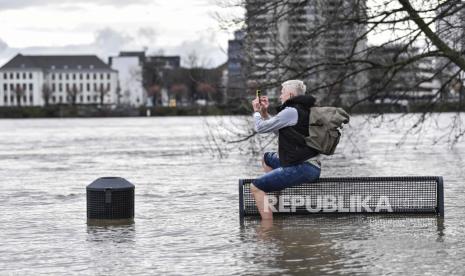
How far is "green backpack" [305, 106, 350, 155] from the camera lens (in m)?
12.0

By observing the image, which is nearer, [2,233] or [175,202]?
[2,233]

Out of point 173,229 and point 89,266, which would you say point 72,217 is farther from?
point 89,266

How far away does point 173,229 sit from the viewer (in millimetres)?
12852

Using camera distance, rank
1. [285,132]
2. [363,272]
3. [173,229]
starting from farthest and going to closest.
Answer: [173,229]
[285,132]
[363,272]

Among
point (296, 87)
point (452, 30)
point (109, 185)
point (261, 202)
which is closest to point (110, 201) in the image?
point (109, 185)

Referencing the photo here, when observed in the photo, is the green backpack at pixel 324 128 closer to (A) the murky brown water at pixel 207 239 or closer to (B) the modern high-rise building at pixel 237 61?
(A) the murky brown water at pixel 207 239

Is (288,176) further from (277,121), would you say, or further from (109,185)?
(109,185)

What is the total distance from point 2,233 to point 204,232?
2.73 meters

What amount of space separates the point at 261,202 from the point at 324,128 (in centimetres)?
163

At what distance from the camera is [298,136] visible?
12023mm

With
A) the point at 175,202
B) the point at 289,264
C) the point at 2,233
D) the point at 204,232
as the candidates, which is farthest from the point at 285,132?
the point at 175,202

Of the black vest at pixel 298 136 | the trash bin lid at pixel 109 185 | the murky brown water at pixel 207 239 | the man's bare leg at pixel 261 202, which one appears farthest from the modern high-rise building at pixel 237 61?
the black vest at pixel 298 136

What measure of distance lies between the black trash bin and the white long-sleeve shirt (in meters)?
2.53

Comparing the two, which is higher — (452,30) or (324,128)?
(452,30)
